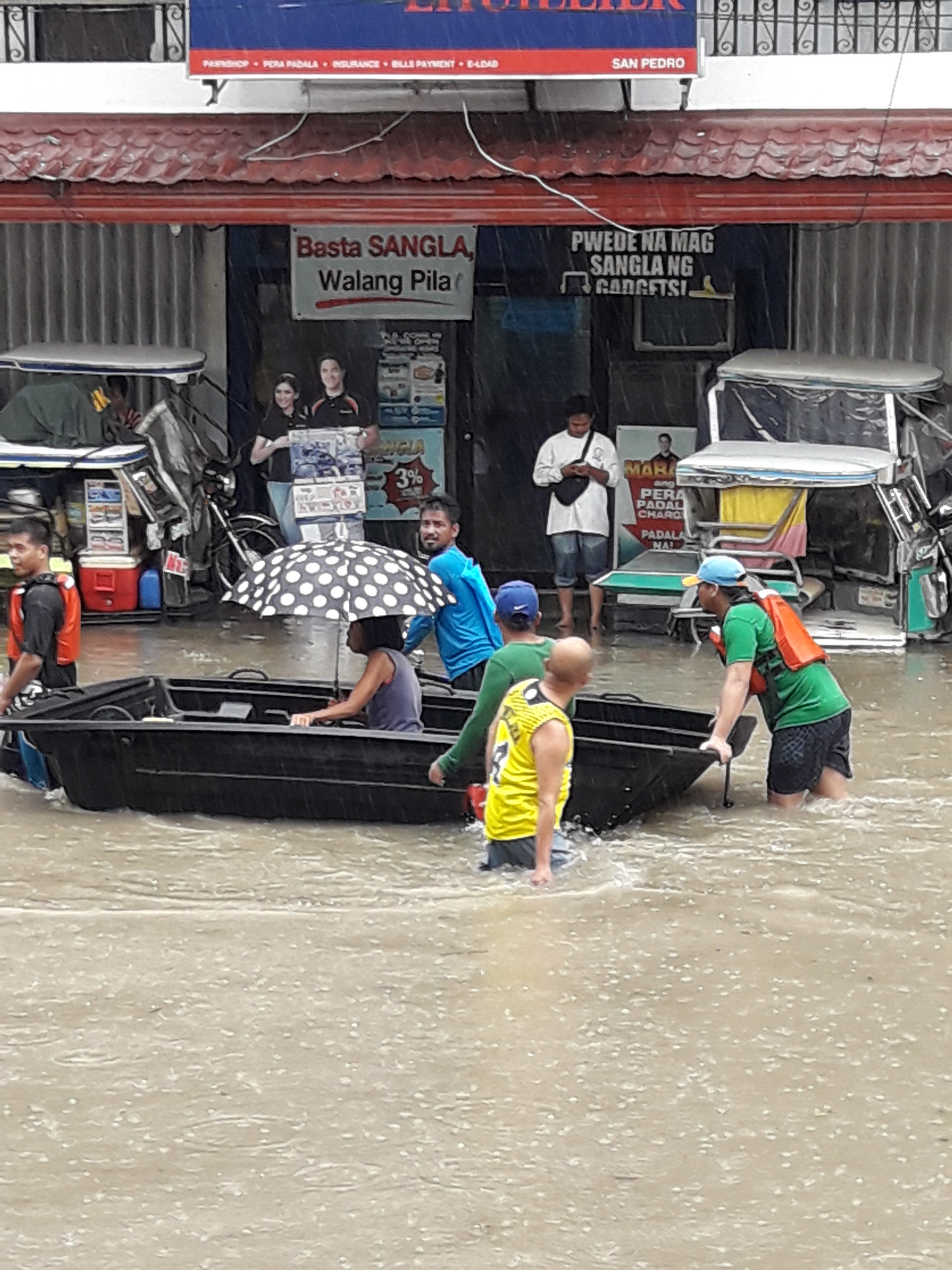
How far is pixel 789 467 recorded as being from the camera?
513 inches

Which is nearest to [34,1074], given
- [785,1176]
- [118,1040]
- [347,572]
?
[118,1040]

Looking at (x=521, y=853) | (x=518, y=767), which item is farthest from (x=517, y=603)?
(x=521, y=853)

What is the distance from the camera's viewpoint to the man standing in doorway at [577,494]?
14.3 meters

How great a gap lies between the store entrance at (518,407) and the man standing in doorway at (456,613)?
606 centimetres

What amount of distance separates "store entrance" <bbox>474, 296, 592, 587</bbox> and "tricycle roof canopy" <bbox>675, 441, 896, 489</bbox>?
2.56 metres

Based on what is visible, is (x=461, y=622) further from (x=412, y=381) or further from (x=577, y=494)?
(x=412, y=381)

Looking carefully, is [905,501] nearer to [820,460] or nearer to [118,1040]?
[820,460]

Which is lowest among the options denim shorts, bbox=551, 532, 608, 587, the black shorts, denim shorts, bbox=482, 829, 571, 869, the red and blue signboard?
denim shorts, bbox=482, 829, 571, 869

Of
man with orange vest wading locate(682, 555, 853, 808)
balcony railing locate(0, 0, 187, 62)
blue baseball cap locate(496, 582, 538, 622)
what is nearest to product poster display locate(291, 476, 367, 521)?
balcony railing locate(0, 0, 187, 62)

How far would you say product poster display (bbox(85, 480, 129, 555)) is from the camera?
14.2m

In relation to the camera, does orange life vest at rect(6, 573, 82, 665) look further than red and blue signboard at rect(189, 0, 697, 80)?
No

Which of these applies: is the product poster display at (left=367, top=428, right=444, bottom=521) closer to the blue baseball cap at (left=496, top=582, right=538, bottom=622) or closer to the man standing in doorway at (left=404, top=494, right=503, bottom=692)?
the man standing in doorway at (left=404, top=494, right=503, bottom=692)

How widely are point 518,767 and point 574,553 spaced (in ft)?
21.5

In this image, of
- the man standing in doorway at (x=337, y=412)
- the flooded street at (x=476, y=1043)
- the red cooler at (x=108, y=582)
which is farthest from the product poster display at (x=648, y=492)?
the flooded street at (x=476, y=1043)
